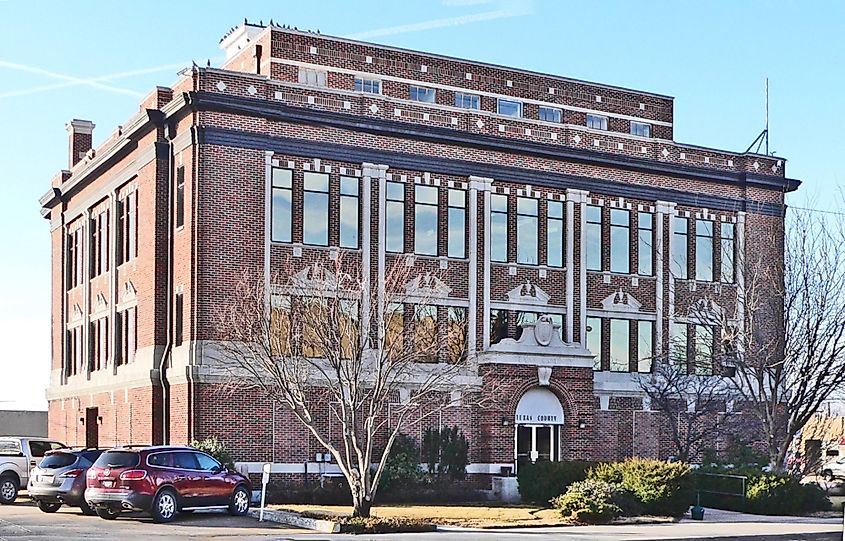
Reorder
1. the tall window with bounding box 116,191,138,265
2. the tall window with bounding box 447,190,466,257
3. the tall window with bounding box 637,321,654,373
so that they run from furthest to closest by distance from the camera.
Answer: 1. the tall window with bounding box 637,321,654,373
2. the tall window with bounding box 116,191,138,265
3. the tall window with bounding box 447,190,466,257

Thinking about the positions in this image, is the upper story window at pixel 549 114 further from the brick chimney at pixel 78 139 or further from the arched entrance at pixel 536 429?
the brick chimney at pixel 78 139

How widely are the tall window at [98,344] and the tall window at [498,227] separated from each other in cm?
1419

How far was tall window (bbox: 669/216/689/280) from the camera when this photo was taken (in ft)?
154

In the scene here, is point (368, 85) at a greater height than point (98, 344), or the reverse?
point (368, 85)

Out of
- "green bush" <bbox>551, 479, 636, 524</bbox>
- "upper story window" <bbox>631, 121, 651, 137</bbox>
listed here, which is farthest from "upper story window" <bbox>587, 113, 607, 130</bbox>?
"green bush" <bbox>551, 479, 636, 524</bbox>

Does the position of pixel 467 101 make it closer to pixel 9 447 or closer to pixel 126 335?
pixel 126 335

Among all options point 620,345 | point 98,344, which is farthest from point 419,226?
point 98,344

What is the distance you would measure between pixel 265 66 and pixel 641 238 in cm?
1477

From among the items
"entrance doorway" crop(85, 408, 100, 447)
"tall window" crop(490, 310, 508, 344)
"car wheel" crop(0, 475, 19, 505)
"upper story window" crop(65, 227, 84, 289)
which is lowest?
"car wheel" crop(0, 475, 19, 505)

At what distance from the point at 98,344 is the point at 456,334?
47.2ft

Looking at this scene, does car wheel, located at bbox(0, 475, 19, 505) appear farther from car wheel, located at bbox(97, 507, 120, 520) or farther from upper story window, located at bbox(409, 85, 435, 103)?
upper story window, located at bbox(409, 85, 435, 103)

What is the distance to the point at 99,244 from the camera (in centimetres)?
4762

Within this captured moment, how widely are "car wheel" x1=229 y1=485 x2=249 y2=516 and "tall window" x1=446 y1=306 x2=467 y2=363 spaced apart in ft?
36.1

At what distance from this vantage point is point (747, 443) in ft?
145
